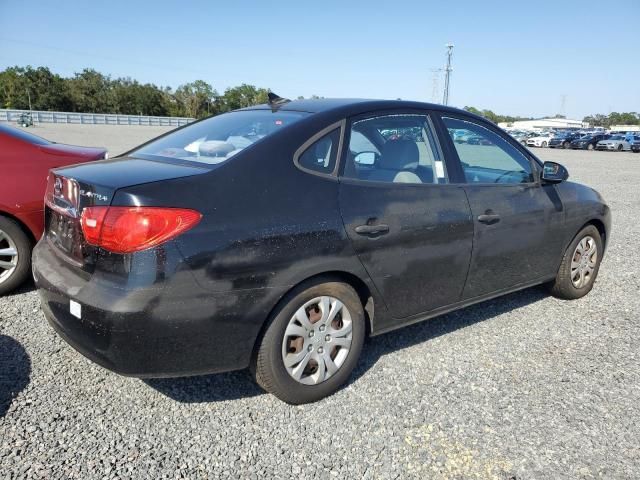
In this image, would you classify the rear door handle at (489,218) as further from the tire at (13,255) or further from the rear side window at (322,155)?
the tire at (13,255)

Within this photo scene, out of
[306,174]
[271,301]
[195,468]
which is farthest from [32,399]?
[306,174]

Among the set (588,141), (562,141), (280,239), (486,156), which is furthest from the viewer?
(562,141)

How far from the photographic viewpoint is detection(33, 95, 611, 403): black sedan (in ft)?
7.43

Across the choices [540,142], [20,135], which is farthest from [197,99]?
[20,135]

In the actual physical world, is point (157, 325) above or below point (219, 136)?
below

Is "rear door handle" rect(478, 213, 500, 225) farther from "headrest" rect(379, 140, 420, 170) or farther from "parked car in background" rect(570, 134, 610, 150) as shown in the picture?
"parked car in background" rect(570, 134, 610, 150)

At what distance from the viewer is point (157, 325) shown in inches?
88.8

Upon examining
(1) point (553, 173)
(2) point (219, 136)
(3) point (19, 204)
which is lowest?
(3) point (19, 204)

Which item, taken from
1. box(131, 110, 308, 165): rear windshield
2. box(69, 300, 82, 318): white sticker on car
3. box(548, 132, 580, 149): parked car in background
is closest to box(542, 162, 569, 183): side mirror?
box(131, 110, 308, 165): rear windshield

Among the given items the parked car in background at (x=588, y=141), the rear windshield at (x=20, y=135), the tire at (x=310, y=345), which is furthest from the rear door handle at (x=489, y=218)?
the parked car in background at (x=588, y=141)

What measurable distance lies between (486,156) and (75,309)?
2.89m

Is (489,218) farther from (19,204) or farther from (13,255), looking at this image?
(13,255)

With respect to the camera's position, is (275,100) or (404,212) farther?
(275,100)

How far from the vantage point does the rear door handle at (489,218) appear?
3393 millimetres
